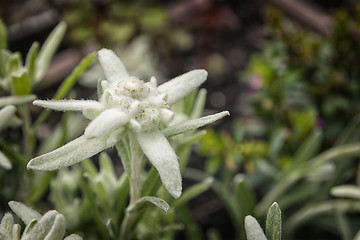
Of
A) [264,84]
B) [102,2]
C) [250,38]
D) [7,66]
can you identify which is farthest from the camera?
[250,38]

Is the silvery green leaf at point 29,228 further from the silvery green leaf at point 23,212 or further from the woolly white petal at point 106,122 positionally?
the woolly white petal at point 106,122

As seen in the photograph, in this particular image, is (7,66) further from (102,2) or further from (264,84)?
(102,2)

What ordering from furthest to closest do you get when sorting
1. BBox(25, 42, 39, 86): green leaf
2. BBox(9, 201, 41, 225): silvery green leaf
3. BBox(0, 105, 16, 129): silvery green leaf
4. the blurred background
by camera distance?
the blurred background → BBox(25, 42, 39, 86): green leaf → BBox(0, 105, 16, 129): silvery green leaf → BBox(9, 201, 41, 225): silvery green leaf

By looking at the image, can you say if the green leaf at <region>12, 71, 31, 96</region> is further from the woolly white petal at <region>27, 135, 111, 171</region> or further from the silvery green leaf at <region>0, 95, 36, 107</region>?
the woolly white petal at <region>27, 135, 111, 171</region>

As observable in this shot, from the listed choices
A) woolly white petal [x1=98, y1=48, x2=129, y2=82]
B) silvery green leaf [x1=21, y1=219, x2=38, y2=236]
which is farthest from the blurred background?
silvery green leaf [x1=21, y1=219, x2=38, y2=236]

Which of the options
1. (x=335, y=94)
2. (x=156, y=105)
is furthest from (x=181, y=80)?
(x=335, y=94)

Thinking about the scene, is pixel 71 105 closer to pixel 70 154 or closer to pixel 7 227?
pixel 70 154
